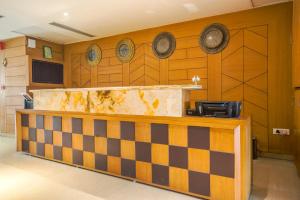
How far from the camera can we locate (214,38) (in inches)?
166

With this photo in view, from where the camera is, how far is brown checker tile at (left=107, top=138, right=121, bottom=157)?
283 cm

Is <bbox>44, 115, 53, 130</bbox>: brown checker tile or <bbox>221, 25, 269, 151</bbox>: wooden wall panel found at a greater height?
<bbox>221, 25, 269, 151</bbox>: wooden wall panel

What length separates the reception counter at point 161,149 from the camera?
2068 millimetres

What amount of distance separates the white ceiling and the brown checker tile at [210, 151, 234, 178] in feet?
8.93

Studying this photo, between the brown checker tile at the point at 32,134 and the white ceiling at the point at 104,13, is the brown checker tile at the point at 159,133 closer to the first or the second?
the white ceiling at the point at 104,13

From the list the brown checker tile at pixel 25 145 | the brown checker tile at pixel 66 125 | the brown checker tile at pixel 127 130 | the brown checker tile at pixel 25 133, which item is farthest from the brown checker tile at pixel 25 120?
the brown checker tile at pixel 127 130

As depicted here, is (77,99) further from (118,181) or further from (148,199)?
(148,199)

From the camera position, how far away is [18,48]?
565 cm

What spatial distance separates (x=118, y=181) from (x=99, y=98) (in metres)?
1.17

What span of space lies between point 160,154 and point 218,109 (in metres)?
0.87

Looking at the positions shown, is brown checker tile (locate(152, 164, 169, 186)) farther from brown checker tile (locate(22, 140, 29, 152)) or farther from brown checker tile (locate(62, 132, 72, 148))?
brown checker tile (locate(22, 140, 29, 152))

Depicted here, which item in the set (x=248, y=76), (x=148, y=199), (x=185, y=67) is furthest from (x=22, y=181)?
(x=248, y=76)

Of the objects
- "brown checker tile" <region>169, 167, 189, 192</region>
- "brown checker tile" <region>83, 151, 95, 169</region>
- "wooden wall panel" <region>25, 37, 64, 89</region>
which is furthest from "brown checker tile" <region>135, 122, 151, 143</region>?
"wooden wall panel" <region>25, 37, 64, 89</region>

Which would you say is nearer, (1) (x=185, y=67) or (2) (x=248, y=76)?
(2) (x=248, y=76)
